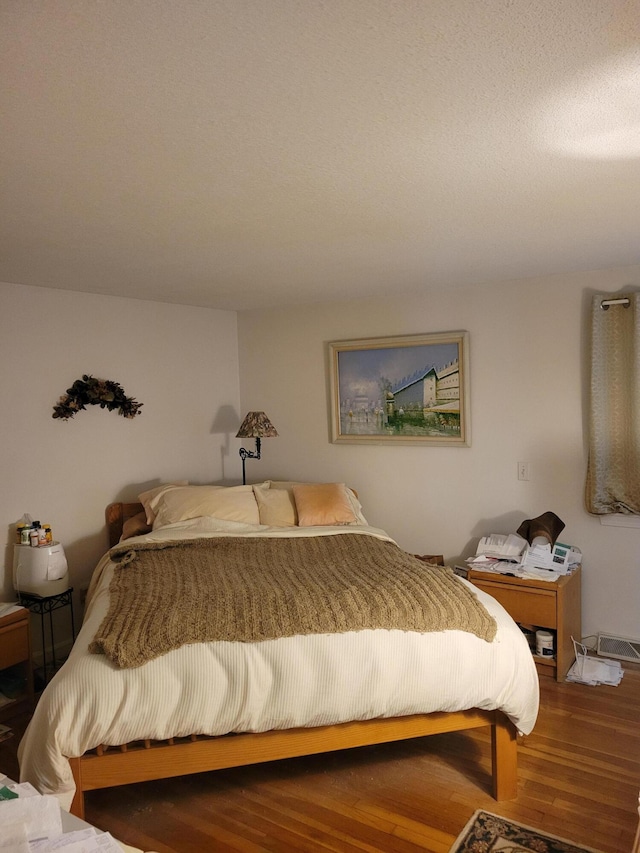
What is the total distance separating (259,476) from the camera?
5062 mm

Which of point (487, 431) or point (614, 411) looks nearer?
point (614, 411)

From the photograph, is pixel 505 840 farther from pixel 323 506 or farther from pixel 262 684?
pixel 323 506

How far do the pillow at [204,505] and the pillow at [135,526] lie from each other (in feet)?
0.27

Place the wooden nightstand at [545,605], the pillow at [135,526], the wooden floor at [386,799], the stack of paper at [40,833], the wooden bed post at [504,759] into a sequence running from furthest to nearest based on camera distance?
the pillow at [135,526], the wooden nightstand at [545,605], the wooden bed post at [504,759], the wooden floor at [386,799], the stack of paper at [40,833]

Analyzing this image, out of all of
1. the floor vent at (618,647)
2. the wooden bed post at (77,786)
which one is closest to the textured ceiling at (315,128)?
the wooden bed post at (77,786)

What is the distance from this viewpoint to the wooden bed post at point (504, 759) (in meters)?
2.40

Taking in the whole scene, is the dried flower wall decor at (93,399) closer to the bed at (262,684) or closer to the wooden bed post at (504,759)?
the bed at (262,684)

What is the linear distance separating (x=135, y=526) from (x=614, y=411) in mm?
2917

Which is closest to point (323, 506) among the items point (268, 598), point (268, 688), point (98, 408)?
point (268, 598)

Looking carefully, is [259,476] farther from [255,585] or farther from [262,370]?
[255,585]

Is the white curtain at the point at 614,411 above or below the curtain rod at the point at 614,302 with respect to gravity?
below

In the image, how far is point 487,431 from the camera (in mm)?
4051

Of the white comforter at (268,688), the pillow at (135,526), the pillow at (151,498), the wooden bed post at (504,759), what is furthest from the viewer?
the pillow at (151,498)

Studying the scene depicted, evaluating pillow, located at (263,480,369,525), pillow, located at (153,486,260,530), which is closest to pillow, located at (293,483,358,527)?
pillow, located at (263,480,369,525)
